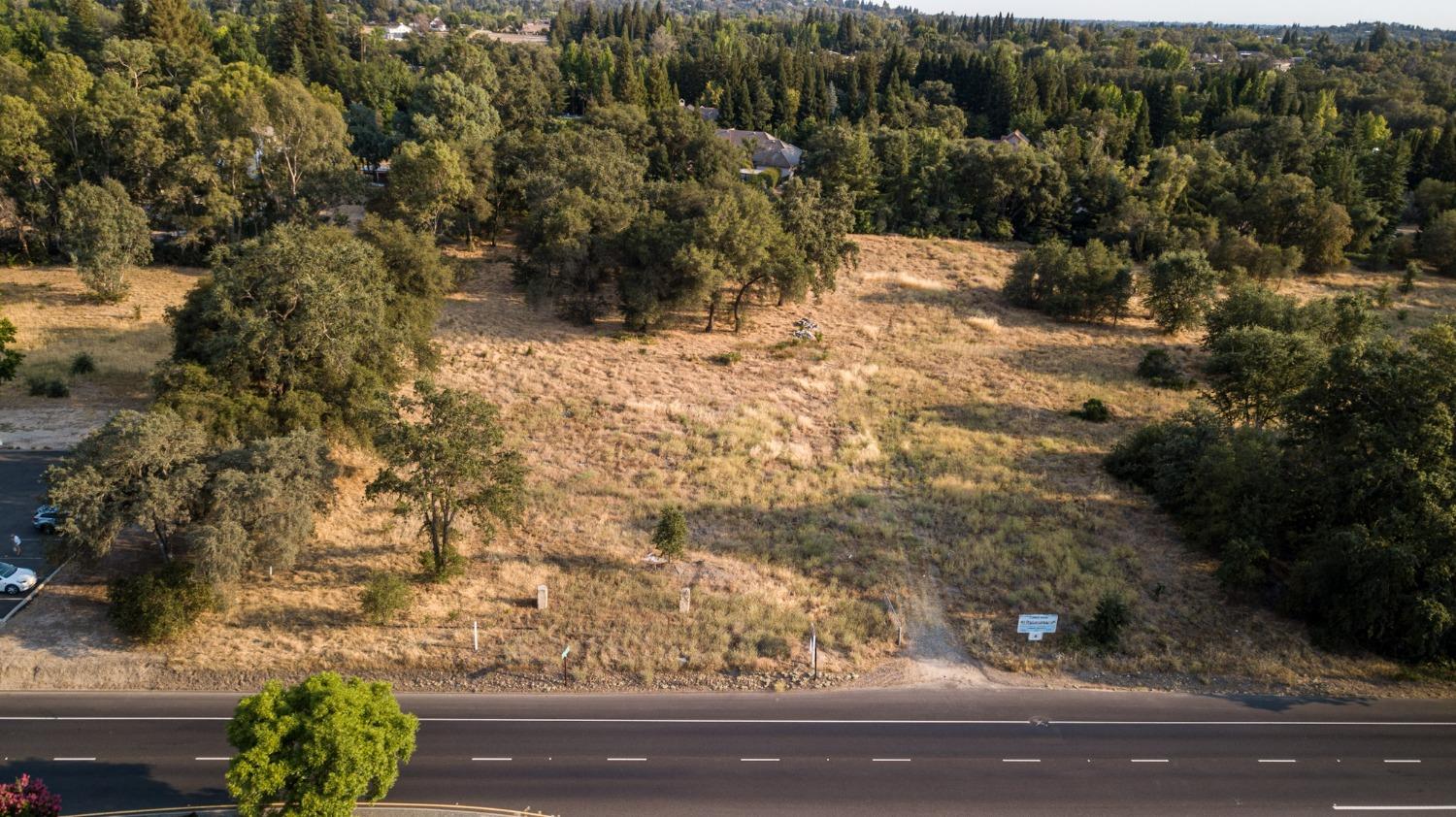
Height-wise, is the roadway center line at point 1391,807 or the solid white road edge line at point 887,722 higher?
the roadway center line at point 1391,807

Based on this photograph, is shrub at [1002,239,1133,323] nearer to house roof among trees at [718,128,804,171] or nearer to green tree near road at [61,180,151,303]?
house roof among trees at [718,128,804,171]

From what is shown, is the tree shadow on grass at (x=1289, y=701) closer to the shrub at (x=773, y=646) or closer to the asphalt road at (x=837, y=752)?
the asphalt road at (x=837, y=752)

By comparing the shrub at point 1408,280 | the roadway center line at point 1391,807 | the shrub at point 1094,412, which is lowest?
the roadway center line at point 1391,807

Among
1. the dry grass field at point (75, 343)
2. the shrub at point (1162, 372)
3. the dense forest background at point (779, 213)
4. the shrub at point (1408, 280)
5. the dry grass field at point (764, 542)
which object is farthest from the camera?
the shrub at point (1408, 280)

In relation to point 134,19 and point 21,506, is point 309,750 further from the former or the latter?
point 134,19

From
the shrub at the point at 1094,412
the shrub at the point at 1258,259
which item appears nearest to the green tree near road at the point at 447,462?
the shrub at the point at 1094,412

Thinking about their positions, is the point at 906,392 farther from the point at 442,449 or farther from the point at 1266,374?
the point at 442,449

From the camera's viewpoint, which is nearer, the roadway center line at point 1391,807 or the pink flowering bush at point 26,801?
the pink flowering bush at point 26,801

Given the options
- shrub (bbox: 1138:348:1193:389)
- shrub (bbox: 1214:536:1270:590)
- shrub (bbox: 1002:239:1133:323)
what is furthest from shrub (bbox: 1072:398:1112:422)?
shrub (bbox: 1002:239:1133:323)

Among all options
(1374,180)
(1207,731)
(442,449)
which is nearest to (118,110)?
(442,449)
